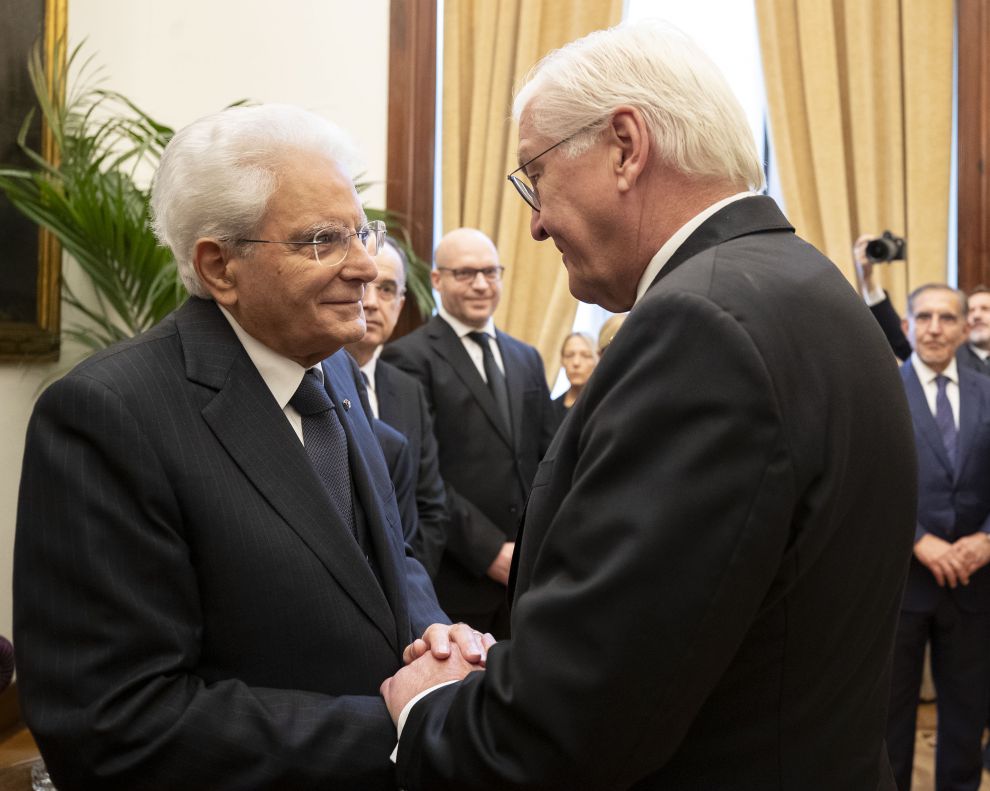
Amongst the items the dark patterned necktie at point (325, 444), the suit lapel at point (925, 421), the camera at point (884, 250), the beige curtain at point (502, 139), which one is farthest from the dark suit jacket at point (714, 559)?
the beige curtain at point (502, 139)

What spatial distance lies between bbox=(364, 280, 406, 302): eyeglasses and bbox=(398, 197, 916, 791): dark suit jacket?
2.59 metres

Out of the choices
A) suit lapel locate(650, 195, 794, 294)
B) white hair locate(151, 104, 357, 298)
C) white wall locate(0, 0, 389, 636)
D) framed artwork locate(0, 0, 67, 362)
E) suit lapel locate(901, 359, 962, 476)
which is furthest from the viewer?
white wall locate(0, 0, 389, 636)

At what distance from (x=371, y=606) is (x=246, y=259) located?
0.56 meters

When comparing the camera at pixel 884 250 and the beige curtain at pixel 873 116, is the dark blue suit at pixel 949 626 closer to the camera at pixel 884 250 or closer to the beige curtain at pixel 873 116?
the camera at pixel 884 250

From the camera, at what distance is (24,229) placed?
429 centimetres

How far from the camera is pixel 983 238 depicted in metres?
5.77

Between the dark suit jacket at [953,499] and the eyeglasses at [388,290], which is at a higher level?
the eyeglasses at [388,290]

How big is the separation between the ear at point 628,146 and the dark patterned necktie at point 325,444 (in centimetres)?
63

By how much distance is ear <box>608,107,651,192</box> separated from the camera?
53.0 inches

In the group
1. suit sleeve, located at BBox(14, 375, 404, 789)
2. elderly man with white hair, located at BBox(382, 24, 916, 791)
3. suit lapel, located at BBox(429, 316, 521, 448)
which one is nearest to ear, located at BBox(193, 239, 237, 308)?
suit sleeve, located at BBox(14, 375, 404, 789)

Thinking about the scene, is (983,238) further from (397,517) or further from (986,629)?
(397,517)

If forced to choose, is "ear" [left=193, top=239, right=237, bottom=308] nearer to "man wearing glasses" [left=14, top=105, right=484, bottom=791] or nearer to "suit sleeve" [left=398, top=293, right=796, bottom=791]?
"man wearing glasses" [left=14, top=105, right=484, bottom=791]

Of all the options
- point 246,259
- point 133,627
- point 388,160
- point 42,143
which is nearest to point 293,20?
point 388,160

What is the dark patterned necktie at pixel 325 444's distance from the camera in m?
1.71
